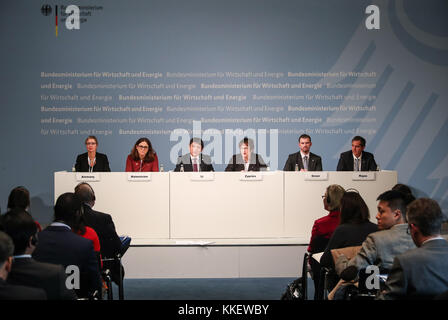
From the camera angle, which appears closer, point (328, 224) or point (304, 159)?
point (328, 224)

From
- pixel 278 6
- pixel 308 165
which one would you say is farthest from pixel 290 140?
pixel 278 6

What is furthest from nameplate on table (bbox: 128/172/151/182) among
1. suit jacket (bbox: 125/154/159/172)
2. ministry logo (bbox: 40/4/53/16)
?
ministry logo (bbox: 40/4/53/16)

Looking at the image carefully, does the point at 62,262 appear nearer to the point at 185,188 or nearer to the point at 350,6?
the point at 185,188

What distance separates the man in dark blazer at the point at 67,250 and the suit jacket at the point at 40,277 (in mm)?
634

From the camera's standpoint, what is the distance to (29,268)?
85.6 inches

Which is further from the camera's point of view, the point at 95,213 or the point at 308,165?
the point at 308,165

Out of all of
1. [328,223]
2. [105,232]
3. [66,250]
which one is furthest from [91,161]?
[66,250]

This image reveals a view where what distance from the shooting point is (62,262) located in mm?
2818

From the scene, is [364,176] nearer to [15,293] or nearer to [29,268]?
[29,268]

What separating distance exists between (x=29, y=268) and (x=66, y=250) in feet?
2.13

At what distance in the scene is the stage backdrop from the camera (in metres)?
7.79

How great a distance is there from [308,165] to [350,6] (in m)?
2.80

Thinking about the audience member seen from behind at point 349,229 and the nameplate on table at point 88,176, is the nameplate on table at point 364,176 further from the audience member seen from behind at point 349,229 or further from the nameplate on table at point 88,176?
the nameplate on table at point 88,176

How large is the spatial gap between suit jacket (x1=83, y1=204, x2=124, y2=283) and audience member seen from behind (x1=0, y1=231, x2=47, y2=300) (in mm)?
1944
